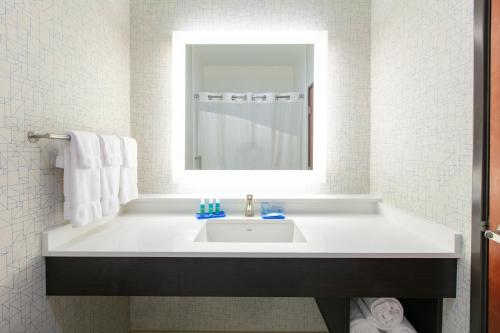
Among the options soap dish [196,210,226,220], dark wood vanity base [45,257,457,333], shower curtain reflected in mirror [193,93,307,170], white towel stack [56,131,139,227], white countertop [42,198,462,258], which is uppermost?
shower curtain reflected in mirror [193,93,307,170]

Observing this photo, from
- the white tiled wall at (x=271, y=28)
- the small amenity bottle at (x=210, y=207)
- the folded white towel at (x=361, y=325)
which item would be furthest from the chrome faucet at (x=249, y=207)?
the folded white towel at (x=361, y=325)

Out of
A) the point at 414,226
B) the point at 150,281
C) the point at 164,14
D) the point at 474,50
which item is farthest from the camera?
the point at 164,14

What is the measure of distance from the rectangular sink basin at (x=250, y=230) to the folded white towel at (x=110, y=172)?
0.47 meters

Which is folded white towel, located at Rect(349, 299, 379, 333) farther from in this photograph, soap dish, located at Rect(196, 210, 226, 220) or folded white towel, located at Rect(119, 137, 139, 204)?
folded white towel, located at Rect(119, 137, 139, 204)

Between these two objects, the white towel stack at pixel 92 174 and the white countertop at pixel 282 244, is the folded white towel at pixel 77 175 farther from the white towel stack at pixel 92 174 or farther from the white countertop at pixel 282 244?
the white countertop at pixel 282 244

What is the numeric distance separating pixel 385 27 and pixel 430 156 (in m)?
0.82

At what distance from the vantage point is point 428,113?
128 cm

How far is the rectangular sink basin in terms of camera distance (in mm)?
1647

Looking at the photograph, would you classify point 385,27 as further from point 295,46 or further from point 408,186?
point 408,186

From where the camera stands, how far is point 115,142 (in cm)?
142

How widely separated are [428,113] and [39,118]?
1469 mm

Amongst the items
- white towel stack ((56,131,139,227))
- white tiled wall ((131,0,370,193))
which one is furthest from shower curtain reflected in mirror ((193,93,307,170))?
white towel stack ((56,131,139,227))

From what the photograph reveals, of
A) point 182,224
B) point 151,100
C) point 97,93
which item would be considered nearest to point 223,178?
point 182,224

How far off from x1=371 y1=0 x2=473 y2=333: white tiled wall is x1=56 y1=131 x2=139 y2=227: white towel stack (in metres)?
1.32
